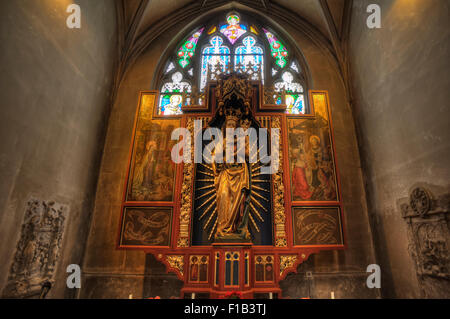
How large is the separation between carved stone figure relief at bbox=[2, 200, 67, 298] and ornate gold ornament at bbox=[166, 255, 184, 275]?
277 cm

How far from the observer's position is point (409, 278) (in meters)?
5.91

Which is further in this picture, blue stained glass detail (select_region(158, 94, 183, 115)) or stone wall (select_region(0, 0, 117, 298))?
blue stained glass detail (select_region(158, 94, 183, 115))

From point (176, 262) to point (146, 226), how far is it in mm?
1264

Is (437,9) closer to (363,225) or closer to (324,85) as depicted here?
(324,85)

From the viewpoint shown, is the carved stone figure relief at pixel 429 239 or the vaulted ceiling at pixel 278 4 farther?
the vaulted ceiling at pixel 278 4

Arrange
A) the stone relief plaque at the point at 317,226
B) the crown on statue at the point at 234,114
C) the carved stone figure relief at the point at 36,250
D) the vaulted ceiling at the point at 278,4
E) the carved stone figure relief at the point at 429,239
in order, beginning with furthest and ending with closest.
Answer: the vaulted ceiling at the point at 278,4 → the crown on statue at the point at 234,114 → the stone relief plaque at the point at 317,226 → the carved stone figure relief at the point at 36,250 → the carved stone figure relief at the point at 429,239

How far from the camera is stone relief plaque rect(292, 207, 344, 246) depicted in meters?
6.74

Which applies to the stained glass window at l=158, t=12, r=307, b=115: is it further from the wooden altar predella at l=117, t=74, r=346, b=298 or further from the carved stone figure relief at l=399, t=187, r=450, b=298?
the carved stone figure relief at l=399, t=187, r=450, b=298

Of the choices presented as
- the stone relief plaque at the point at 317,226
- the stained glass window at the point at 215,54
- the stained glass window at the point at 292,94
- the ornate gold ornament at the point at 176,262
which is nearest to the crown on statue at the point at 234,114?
the stained glass window at the point at 292,94

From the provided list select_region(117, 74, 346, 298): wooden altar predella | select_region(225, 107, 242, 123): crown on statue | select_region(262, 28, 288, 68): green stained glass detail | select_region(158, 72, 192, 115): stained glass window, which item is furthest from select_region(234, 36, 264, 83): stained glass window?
select_region(225, 107, 242, 123): crown on statue

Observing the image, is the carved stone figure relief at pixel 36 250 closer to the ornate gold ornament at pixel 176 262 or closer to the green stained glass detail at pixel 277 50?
the ornate gold ornament at pixel 176 262

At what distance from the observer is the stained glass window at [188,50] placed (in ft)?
33.8

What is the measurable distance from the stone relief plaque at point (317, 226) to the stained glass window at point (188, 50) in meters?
7.14

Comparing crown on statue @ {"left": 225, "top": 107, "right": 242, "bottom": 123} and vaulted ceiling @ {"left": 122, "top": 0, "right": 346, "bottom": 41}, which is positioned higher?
vaulted ceiling @ {"left": 122, "top": 0, "right": 346, "bottom": 41}
